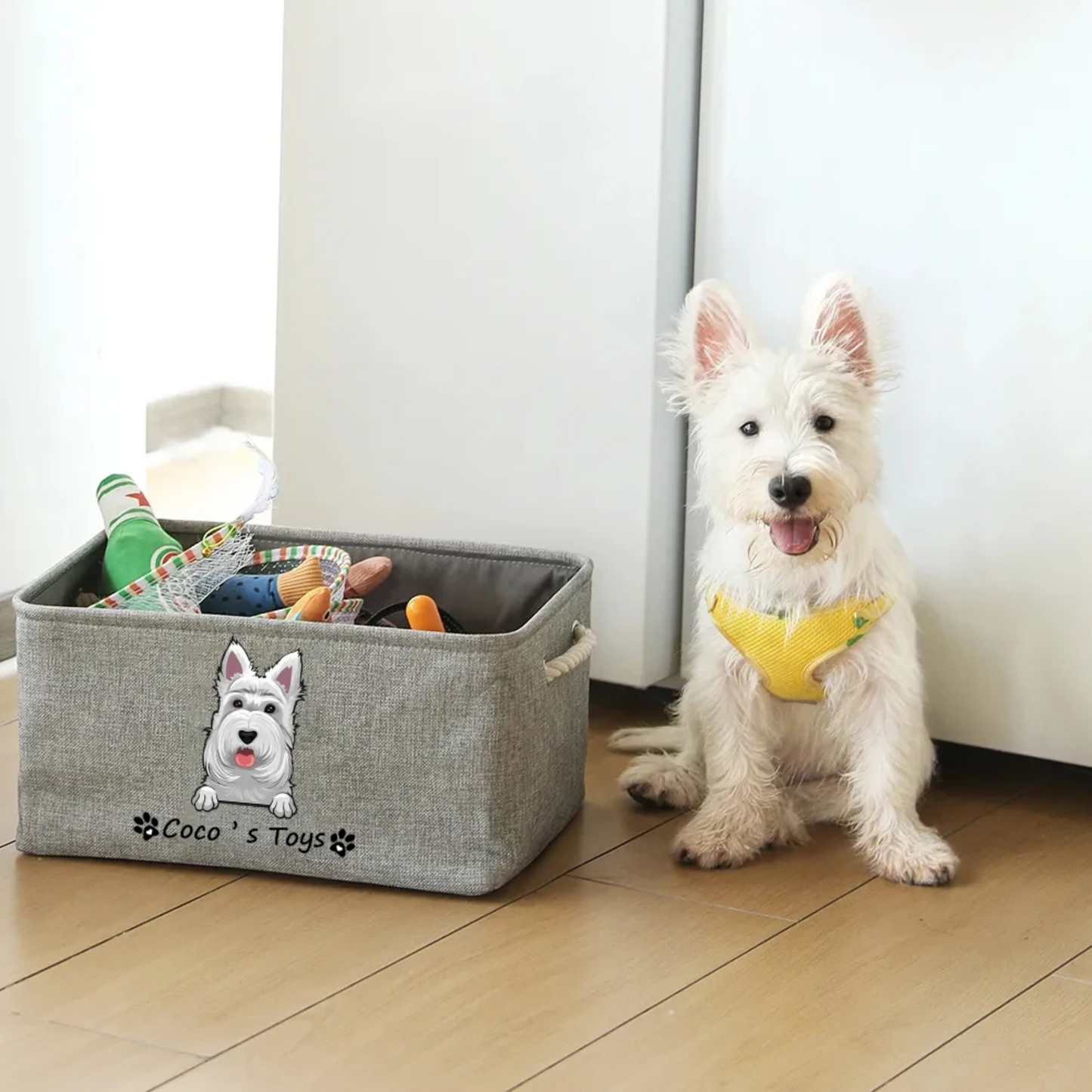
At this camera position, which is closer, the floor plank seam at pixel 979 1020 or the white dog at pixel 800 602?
the floor plank seam at pixel 979 1020

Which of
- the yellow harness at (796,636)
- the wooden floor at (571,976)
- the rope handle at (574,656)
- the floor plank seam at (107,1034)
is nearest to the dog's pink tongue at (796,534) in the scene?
the yellow harness at (796,636)

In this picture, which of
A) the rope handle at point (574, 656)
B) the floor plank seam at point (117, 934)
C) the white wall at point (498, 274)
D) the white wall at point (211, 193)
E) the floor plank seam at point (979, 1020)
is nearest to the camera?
the floor plank seam at point (979, 1020)

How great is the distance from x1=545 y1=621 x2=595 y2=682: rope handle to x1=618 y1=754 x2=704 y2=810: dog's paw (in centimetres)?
20

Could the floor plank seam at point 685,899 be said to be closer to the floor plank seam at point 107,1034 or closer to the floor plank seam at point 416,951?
the floor plank seam at point 416,951

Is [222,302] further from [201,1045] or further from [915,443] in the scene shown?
[201,1045]

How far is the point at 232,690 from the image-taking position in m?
1.62

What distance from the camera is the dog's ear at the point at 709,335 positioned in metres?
1.71

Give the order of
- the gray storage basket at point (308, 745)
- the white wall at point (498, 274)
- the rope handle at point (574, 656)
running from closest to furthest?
the gray storage basket at point (308, 745)
the rope handle at point (574, 656)
the white wall at point (498, 274)

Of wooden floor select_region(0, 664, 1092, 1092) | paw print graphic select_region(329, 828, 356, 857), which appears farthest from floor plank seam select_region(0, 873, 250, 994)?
paw print graphic select_region(329, 828, 356, 857)

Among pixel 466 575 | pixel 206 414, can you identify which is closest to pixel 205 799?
pixel 466 575

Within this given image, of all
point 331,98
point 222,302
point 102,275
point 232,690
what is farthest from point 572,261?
point 222,302

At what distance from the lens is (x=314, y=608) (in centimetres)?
172

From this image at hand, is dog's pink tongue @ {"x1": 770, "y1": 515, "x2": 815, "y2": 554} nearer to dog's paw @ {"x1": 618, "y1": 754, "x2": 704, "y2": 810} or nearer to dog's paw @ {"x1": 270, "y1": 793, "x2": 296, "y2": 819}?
dog's paw @ {"x1": 618, "y1": 754, "x2": 704, "y2": 810}

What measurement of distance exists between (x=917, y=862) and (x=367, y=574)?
697 millimetres
